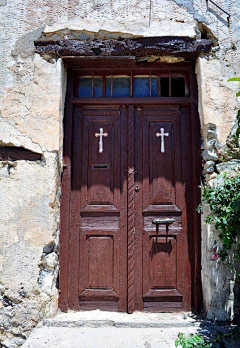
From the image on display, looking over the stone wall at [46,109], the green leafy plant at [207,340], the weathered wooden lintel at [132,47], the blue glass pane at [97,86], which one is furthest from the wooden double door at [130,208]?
the green leafy plant at [207,340]

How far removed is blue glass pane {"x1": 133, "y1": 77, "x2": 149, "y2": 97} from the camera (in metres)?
4.28

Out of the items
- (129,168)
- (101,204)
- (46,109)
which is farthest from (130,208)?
(46,109)

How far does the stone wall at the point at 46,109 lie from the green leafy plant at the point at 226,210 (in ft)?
0.95

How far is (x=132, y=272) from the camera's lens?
12.9 feet

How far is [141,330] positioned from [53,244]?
1141 mm

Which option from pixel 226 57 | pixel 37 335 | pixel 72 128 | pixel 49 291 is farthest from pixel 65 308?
pixel 226 57

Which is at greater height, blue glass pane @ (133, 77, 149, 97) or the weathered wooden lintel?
the weathered wooden lintel

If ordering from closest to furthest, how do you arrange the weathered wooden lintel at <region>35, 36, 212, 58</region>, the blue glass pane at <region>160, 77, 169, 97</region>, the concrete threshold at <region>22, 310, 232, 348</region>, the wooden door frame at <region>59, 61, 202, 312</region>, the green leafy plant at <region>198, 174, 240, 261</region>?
the concrete threshold at <region>22, 310, 232, 348</region>, the green leafy plant at <region>198, 174, 240, 261</region>, the wooden door frame at <region>59, 61, 202, 312</region>, the weathered wooden lintel at <region>35, 36, 212, 58</region>, the blue glass pane at <region>160, 77, 169, 97</region>

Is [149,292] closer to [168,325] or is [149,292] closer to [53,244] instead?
[168,325]

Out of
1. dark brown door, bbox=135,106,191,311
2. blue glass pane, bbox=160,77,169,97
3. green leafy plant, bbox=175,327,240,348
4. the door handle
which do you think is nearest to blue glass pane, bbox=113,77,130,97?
dark brown door, bbox=135,106,191,311

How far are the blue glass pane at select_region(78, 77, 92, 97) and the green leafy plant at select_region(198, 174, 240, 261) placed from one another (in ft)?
5.70

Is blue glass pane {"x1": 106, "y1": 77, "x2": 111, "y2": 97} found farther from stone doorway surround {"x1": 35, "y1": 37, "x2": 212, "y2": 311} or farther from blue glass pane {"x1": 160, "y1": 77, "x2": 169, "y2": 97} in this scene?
blue glass pane {"x1": 160, "y1": 77, "x2": 169, "y2": 97}

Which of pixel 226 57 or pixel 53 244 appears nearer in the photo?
pixel 53 244

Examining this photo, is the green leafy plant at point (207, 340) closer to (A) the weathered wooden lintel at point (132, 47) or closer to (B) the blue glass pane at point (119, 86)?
(B) the blue glass pane at point (119, 86)
